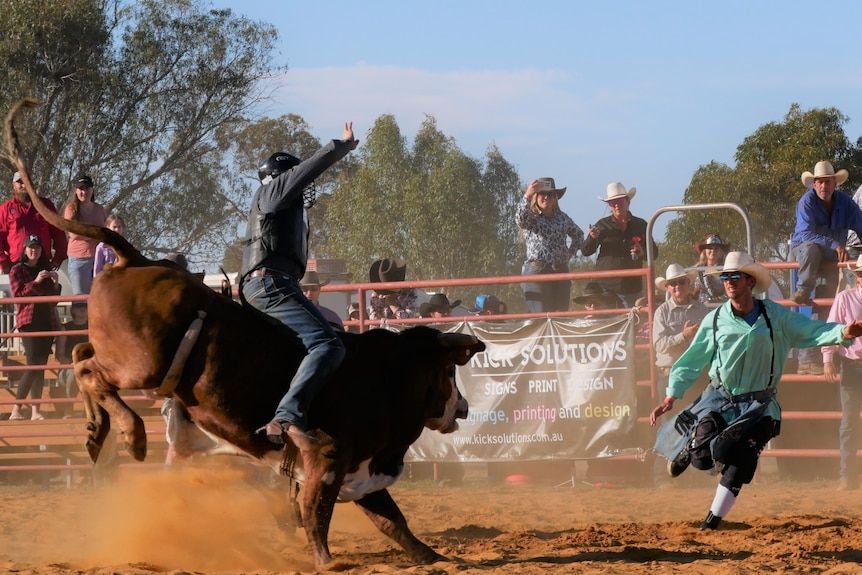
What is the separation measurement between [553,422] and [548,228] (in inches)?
82.5

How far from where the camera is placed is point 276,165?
6531 mm

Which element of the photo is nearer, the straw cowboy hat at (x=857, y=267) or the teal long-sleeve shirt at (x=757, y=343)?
the teal long-sleeve shirt at (x=757, y=343)

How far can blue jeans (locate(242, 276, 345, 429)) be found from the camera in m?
6.10

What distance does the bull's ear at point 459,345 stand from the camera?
22.2 ft

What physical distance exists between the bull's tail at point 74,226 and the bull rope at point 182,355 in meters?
0.49

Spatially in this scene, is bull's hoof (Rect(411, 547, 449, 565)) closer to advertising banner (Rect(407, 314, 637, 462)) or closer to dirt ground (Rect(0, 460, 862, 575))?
dirt ground (Rect(0, 460, 862, 575))

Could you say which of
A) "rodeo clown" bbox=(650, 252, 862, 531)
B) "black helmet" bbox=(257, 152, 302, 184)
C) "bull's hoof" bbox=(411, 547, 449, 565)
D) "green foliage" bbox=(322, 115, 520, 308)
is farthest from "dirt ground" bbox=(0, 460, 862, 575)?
"green foliage" bbox=(322, 115, 520, 308)

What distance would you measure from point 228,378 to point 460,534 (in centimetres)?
244

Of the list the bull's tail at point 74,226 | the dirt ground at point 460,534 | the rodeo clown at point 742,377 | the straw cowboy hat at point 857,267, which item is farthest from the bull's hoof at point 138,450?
the straw cowboy hat at point 857,267

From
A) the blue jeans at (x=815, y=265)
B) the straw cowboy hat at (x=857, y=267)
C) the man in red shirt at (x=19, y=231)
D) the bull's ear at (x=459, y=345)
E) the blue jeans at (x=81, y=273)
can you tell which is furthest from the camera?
the man in red shirt at (x=19, y=231)

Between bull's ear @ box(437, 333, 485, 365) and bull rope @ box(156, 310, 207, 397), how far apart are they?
1434 mm

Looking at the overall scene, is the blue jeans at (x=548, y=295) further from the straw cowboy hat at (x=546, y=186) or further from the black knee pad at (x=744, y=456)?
the black knee pad at (x=744, y=456)

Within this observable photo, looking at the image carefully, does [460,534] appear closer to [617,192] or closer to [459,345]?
[459,345]

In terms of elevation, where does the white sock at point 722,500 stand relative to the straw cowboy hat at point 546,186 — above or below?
below
